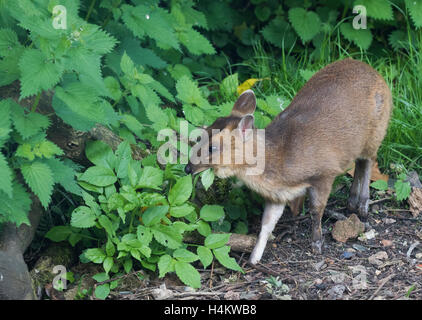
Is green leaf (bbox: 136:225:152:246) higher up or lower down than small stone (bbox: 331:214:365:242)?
higher up

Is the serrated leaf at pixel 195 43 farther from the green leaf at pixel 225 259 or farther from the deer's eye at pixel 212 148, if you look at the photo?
the green leaf at pixel 225 259

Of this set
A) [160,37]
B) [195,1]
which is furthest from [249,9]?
[160,37]

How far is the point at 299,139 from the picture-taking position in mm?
4785

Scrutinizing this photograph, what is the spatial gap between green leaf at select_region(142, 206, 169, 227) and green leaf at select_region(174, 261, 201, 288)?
1.06ft

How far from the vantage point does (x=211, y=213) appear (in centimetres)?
467

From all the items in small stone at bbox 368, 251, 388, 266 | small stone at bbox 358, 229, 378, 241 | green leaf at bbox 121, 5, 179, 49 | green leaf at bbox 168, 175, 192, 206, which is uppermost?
green leaf at bbox 121, 5, 179, 49

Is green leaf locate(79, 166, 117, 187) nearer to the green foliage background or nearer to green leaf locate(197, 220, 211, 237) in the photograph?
the green foliage background

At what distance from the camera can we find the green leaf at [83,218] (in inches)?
167

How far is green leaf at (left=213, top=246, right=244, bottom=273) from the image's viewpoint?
4.42 meters

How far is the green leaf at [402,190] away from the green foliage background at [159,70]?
44cm

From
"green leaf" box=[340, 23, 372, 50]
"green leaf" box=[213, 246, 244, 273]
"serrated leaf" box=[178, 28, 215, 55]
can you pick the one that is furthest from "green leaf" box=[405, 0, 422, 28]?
"green leaf" box=[213, 246, 244, 273]

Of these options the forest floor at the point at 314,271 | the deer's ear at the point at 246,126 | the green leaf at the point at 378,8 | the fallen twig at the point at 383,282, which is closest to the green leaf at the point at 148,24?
the deer's ear at the point at 246,126

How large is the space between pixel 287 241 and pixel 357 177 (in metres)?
0.89

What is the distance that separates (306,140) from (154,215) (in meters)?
1.28
